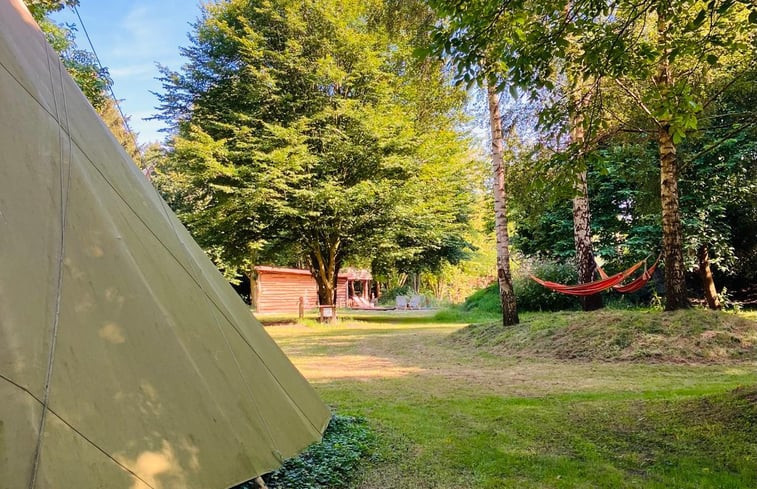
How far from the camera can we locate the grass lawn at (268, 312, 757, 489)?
8.46 ft

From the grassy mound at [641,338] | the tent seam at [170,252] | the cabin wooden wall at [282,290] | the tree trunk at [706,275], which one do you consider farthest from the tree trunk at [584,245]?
the cabin wooden wall at [282,290]

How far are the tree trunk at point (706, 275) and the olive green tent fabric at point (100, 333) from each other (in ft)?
40.0

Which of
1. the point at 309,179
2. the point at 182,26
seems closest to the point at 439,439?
the point at 309,179

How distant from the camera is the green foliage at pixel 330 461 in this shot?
2465 millimetres

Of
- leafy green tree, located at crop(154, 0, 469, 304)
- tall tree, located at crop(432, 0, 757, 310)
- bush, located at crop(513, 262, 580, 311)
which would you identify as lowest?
bush, located at crop(513, 262, 580, 311)

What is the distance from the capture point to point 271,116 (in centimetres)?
1420

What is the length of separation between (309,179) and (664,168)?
29.9 feet

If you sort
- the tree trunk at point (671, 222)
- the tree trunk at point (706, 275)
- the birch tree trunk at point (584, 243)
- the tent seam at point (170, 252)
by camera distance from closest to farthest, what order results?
the tent seam at point (170, 252)
the tree trunk at point (671, 222)
the birch tree trunk at point (584, 243)
the tree trunk at point (706, 275)

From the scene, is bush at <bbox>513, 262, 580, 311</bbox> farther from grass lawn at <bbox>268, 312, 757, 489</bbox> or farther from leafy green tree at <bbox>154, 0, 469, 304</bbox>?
grass lawn at <bbox>268, 312, 757, 489</bbox>

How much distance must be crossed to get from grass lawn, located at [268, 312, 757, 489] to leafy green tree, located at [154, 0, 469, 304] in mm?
7736

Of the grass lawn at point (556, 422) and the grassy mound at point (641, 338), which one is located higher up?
the grassy mound at point (641, 338)

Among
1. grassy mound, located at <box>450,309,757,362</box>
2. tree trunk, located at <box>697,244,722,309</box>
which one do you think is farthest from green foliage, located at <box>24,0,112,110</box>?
tree trunk, located at <box>697,244,722,309</box>

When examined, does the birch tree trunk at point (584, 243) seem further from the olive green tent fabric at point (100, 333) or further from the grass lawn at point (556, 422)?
the olive green tent fabric at point (100, 333)

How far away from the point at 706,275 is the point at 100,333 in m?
13.5
